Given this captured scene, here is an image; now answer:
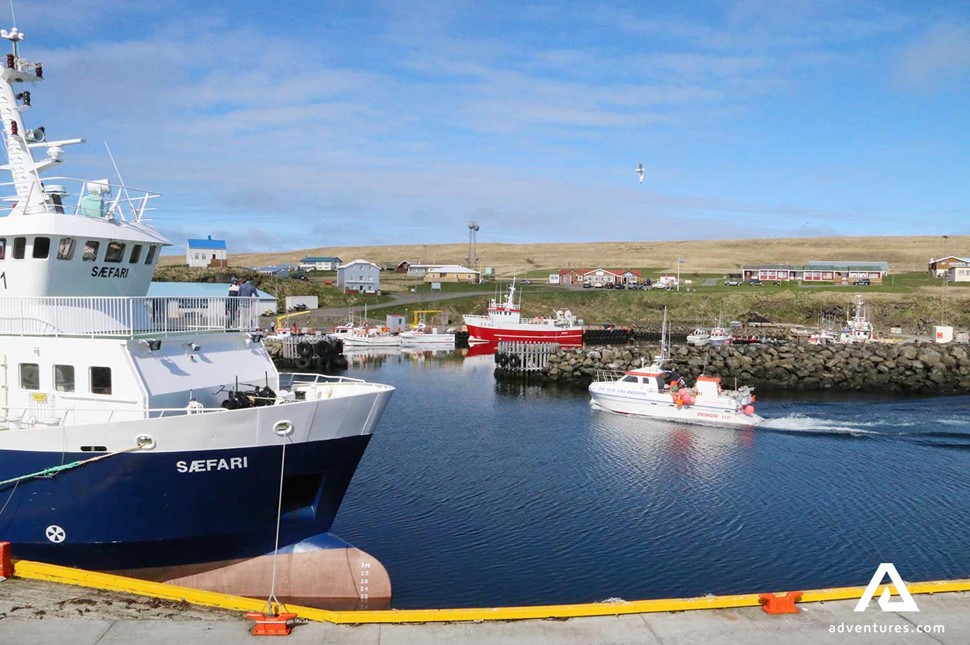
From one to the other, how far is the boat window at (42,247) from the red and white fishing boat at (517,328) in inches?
2566

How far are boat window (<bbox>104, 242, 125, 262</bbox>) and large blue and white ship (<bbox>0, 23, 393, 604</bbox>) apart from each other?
34 mm

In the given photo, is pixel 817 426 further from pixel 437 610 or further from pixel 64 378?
pixel 64 378

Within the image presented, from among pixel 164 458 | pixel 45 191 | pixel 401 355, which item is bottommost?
pixel 401 355

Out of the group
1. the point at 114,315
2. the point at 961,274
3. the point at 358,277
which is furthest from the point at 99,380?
the point at 961,274

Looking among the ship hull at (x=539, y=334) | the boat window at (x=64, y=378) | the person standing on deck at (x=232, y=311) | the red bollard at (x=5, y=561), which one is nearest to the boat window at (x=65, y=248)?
the boat window at (x=64, y=378)

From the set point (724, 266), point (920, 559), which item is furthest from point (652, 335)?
point (724, 266)

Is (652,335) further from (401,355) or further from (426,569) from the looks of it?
(426,569)

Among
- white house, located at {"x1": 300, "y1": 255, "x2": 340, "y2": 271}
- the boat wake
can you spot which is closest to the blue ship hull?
the boat wake

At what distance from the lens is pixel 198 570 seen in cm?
1661

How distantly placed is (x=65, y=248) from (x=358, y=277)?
326 ft

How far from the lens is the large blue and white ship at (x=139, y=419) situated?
50.5ft

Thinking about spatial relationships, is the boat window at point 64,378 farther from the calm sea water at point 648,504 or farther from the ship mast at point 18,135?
the calm sea water at point 648,504

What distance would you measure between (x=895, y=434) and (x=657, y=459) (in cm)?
1401

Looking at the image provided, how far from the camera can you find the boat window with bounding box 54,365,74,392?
56.0 feet
